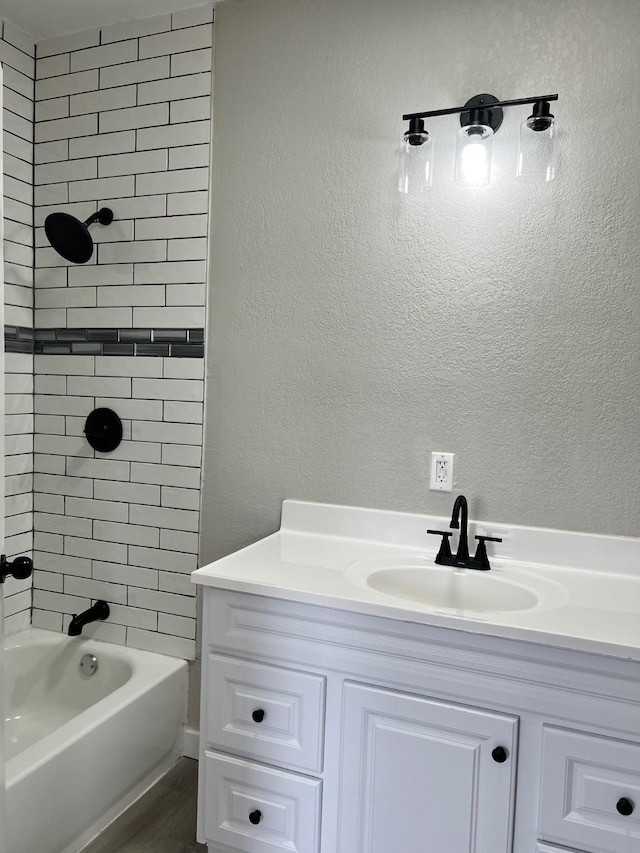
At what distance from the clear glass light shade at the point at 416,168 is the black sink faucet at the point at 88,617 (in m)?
1.77

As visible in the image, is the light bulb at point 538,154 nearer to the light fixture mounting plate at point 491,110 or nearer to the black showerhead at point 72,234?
the light fixture mounting plate at point 491,110

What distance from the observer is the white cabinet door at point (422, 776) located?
137 centimetres

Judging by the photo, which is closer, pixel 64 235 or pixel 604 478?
pixel 604 478

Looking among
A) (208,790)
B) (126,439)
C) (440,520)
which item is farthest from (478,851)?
(126,439)

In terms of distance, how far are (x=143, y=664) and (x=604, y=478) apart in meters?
1.62

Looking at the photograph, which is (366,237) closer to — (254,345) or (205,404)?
(254,345)

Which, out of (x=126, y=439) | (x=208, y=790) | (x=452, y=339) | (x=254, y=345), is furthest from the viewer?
(x=126, y=439)

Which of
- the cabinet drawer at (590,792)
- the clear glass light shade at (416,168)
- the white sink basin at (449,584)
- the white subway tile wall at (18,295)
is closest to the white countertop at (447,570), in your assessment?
the white sink basin at (449,584)

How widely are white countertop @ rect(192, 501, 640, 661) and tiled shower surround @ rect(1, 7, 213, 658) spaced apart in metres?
0.53

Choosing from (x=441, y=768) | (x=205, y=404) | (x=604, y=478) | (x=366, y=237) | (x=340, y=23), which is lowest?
Result: (x=441, y=768)

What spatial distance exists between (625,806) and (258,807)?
2.77 feet

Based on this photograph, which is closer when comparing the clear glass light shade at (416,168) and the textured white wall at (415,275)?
the textured white wall at (415,275)

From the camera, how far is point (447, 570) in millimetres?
1784

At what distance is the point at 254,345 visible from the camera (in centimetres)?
214
